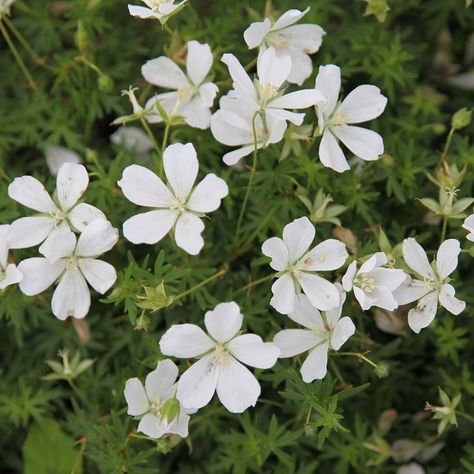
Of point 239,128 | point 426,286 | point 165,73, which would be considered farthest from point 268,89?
point 426,286

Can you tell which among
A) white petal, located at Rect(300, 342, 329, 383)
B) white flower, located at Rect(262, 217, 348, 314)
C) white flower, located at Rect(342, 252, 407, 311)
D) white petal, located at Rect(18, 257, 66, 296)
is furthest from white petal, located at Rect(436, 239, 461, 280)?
white petal, located at Rect(18, 257, 66, 296)

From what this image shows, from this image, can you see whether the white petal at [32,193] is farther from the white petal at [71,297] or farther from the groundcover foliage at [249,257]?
the white petal at [71,297]

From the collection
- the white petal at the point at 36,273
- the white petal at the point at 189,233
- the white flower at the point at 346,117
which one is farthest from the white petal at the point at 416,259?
the white petal at the point at 36,273

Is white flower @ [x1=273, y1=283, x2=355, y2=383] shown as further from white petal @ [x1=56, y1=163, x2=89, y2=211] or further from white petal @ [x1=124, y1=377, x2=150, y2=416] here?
white petal @ [x1=56, y1=163, x2=89, y2=211]

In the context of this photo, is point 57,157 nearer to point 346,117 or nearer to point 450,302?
point 346,117

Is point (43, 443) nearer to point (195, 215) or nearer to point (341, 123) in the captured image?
point (195, 215)
